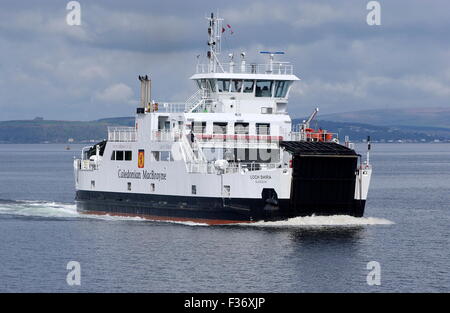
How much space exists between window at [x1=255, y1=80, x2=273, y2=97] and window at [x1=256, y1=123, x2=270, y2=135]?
230cm

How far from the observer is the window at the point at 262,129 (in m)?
53.8

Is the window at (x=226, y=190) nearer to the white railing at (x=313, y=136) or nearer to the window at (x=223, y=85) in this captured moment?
the white railing at (x=313, y=136)

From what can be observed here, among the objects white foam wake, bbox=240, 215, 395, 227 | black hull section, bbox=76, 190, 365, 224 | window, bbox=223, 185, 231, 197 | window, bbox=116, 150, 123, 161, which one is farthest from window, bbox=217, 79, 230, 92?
white foam wake, bbox=240, 215, 395, 227

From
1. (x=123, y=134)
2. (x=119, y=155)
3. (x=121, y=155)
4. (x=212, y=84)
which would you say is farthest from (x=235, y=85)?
(x=119, y=155)

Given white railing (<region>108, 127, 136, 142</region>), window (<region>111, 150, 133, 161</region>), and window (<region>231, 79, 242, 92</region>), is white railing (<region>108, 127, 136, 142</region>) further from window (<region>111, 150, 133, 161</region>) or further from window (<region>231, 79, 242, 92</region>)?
window (<region>231, 79, 242, 92</region>)

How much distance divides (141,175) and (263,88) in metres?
8.43

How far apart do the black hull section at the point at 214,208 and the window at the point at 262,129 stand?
5.54 meters

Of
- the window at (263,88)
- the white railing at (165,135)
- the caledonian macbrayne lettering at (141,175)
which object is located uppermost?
the window at (263,88)

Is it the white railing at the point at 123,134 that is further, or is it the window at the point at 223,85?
the white railing at the point at 123,134

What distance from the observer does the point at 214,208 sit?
50.3 m

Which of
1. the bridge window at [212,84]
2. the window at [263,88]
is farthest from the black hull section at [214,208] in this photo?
the window at [263,88]

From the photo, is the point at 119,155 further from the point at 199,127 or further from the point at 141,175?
the point at 199,127

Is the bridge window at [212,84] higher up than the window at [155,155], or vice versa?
the bridge window at [212,84]
